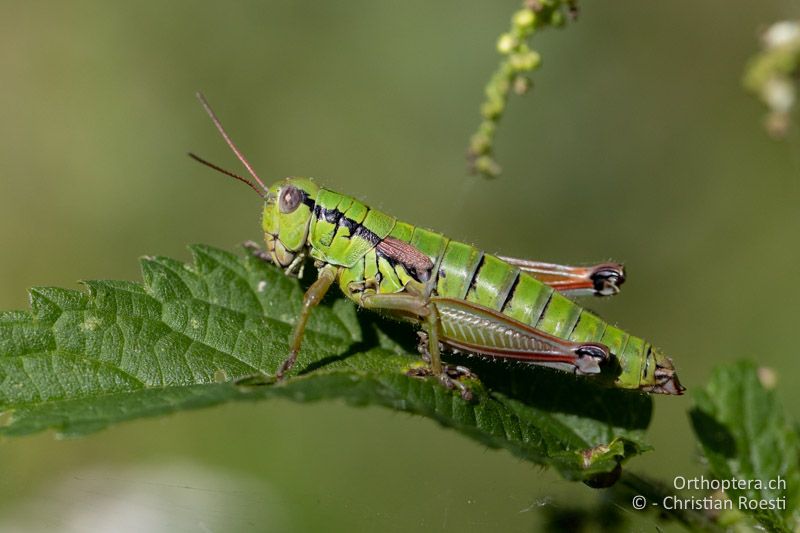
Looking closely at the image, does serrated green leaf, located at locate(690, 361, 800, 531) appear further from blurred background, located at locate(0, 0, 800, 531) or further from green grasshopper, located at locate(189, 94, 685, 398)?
blurred background, located at locate(0, 0, 800, 531)

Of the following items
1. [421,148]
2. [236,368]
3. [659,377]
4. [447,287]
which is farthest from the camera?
[421,148]

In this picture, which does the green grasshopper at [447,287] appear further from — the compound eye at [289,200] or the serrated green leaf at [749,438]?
the serrated green leaf at [749,438]

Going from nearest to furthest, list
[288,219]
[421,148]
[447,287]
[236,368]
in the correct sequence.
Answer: [236,368]
[447,287]
[288,219]
[421,148]

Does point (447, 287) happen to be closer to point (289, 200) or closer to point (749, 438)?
point (289, 200)

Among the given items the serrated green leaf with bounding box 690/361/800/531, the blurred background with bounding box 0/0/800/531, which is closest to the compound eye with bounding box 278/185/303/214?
the serrated green leaf with bounding box 690/361/800/531

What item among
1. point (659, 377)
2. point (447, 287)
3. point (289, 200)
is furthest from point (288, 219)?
point (659, 377)

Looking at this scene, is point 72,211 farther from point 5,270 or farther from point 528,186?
point 528,186

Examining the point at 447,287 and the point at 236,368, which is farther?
the point at 447,287
